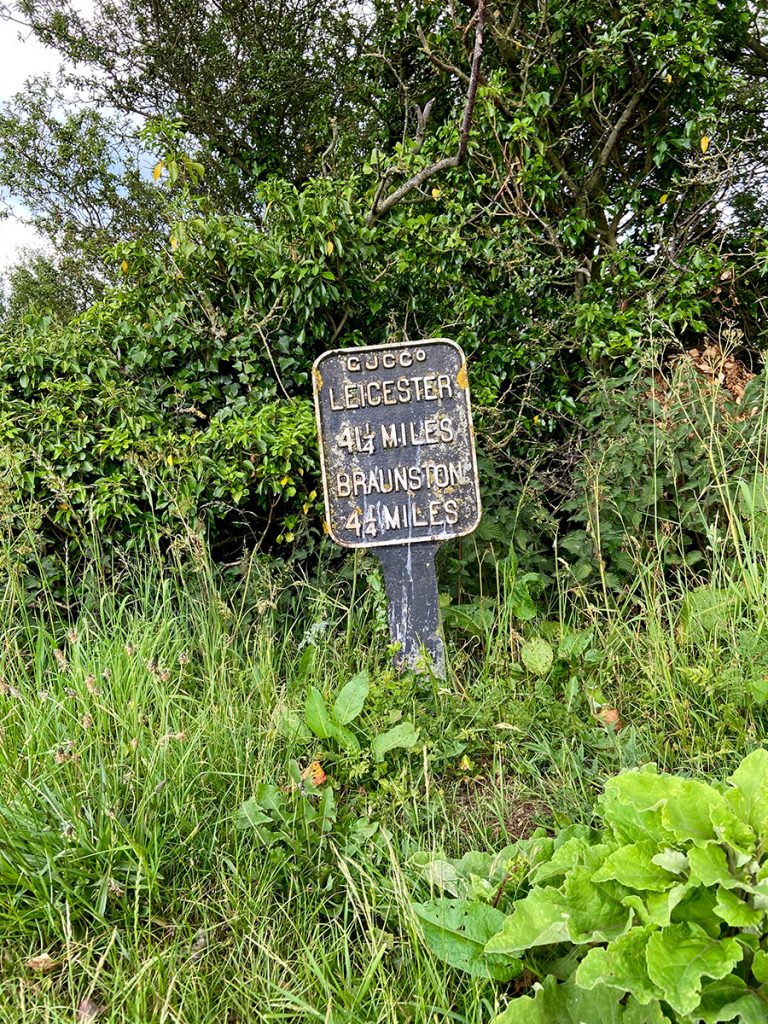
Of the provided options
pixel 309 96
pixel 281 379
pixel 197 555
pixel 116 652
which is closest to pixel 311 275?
pixel 281 379

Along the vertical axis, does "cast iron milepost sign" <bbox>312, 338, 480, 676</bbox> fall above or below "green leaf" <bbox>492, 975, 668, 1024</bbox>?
above

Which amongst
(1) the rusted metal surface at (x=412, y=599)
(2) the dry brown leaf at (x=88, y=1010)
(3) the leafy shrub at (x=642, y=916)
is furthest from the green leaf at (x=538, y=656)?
(2) the dry brown leaf at (x=88, y=1010)

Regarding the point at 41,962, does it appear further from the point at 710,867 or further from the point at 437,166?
the point at 437,166

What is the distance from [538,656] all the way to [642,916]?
1304mm

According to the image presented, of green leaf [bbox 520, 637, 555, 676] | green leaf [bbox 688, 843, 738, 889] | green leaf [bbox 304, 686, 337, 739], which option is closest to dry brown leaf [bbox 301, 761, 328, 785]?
green leaf [bbox 304, 686, 337, 739]

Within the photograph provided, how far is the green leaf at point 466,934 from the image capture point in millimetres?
1532

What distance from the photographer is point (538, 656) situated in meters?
2.62

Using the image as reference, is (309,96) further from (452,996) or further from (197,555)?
(452,996)

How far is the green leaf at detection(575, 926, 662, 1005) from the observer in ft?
4.15

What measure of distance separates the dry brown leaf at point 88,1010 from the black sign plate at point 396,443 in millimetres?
1740

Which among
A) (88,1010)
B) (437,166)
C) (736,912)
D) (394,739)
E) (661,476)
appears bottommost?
(88,1010)

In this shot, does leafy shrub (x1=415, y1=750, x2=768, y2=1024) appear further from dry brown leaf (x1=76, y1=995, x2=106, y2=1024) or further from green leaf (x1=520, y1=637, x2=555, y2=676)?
green leaf (x1=520, y1=637, x2=555, y2=676)

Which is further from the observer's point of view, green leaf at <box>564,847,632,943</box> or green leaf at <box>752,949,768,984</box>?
green leaf at <box>564,847,632,943</box>

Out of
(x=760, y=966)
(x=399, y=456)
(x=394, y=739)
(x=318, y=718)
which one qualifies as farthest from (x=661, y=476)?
(x=760, y=966)
